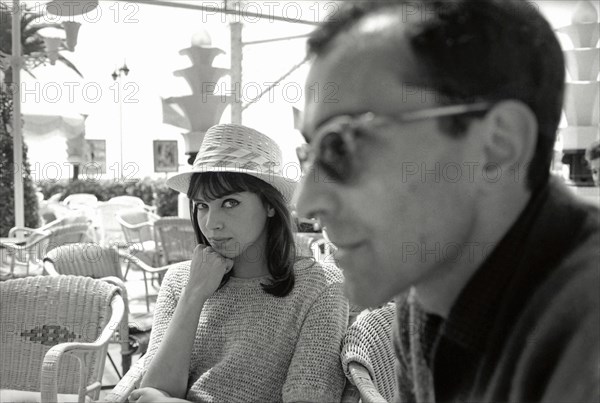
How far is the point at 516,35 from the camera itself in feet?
1.65

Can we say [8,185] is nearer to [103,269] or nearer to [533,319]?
[103,269]

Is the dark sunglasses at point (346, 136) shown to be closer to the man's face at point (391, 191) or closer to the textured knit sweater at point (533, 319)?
the man's face at point (391, 191)

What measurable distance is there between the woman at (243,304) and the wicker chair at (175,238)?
3.73 m

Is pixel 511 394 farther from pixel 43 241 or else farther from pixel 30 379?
pixel 43 241

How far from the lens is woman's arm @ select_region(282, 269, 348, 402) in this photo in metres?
1.65

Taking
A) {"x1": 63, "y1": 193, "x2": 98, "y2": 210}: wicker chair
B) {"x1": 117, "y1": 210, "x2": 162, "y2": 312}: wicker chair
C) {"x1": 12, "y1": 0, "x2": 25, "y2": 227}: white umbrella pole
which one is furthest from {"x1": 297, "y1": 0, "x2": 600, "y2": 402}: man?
{"x1": 63, "y1": 193, "x2": 98, "y2": 210}: wicker chair

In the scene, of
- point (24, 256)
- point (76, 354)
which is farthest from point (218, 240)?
point (24, 256)

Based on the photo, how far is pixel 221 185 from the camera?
1927 millimetres

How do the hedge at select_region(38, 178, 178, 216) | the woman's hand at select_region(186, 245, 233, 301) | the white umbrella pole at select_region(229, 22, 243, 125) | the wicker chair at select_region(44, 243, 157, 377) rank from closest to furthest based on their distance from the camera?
the woman's hand at select_region(186, 245, 233, 301), the wicker chair at select_region(44, 243, 157, 377), the white umbrella pole at select_region(229, 22, 243, 125), the hedge at select_region(38, 178, 178, 216)

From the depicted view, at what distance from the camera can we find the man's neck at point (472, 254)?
527 millimetres

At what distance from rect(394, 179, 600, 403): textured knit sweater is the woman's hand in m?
1.30

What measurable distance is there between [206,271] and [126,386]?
1.48ft

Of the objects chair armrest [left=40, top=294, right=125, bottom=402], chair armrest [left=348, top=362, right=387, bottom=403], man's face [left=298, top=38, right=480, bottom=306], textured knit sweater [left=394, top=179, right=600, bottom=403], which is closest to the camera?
textured knit sweater [left=394, top=179, right=600, bottom=403]

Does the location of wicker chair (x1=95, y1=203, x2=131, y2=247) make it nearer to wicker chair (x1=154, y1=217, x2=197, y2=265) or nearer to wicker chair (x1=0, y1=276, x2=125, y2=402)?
wicker chair (x1=154, y1=217, x2=197, y2=265)
